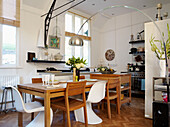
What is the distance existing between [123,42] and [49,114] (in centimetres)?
562

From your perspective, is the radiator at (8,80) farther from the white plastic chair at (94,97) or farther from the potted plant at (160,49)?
the potted plant at (160,49)

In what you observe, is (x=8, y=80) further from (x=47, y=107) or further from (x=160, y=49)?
(x=160, y=49)

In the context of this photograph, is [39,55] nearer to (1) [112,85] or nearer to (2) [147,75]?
(1) [112,85]

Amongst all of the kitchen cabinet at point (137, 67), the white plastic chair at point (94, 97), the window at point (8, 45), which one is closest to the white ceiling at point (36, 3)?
the window at point (8, 45)

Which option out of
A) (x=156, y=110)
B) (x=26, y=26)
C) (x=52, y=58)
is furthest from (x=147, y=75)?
(x=26, y=26)

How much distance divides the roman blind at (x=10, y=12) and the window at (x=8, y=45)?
6.9 inches

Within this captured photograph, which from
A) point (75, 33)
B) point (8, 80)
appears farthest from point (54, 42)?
point (8, 80)

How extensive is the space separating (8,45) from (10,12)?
941 millimetres

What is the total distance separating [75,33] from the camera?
6.50 m

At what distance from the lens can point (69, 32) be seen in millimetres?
6160

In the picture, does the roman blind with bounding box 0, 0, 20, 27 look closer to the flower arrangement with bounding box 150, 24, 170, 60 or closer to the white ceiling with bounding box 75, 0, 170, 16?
the white ceiling with bounding box 75, 0, 170, 16

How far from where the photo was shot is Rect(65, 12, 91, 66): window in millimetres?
6220

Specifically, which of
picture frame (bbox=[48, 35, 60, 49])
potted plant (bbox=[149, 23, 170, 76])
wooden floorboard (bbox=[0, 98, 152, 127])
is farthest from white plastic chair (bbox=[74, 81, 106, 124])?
picture frame (bbox=[48, 35, 60, 49])

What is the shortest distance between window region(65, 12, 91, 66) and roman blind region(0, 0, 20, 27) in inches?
84.5
